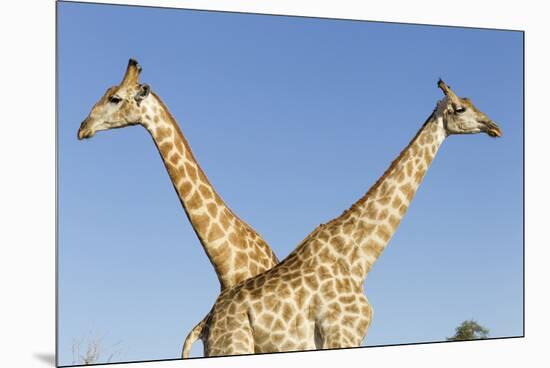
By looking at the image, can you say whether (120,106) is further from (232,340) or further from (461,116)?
(461,116)

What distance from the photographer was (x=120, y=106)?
6.85 m

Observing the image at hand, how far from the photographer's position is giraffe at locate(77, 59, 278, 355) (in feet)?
22.6

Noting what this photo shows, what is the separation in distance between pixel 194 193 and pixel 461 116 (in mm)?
2131

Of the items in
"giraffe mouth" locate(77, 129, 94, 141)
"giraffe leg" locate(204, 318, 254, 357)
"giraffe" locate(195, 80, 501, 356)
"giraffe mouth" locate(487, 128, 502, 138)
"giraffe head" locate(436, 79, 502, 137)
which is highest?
"giraffe head" locate(436, 79, 502, 137)

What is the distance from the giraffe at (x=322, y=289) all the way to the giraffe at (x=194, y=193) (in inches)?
5.1

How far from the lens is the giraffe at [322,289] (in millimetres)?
6895

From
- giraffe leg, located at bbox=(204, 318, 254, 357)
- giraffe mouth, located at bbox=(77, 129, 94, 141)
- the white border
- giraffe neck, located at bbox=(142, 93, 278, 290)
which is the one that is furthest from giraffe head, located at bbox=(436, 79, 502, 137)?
giraffe mouth, located at bbox=(77, 129, 94, 141)

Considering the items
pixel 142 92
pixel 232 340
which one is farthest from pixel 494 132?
pixel 142 92

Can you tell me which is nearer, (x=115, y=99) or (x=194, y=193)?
(x=115, y=99)

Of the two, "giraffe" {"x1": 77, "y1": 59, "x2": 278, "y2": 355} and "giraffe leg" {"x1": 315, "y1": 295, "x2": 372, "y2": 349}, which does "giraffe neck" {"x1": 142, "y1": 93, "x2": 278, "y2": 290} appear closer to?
"giraffe" {"x1": 77, "y1": 59, "x2": 278, "y2": 355}

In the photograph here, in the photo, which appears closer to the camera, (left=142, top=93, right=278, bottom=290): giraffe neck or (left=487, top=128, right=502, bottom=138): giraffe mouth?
(left=142, top=93, right=278, bottom=290): giraffe neck

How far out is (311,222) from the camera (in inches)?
290

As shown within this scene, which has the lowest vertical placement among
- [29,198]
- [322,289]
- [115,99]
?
[322,289]

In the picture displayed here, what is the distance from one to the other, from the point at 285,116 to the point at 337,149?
469mm
